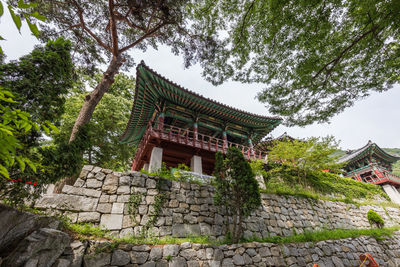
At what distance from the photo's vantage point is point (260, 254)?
4.49m

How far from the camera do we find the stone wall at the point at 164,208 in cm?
404

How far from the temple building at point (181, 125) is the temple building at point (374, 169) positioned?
13573 mm

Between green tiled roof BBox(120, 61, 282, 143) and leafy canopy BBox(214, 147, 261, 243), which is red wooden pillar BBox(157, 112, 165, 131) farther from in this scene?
leafy canopy BBox(214, 147, 261, 243)

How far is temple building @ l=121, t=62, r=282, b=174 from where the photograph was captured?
8938mm

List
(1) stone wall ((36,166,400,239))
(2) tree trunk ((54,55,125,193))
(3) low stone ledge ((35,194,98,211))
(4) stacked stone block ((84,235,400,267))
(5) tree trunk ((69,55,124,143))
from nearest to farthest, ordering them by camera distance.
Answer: (4) stacked stone block ((84,235,400,267)) → (3) low stone ledge ((35,194,98,211)) → (1) stone wall ((36,166,400,239)) → (2) tree trunk ((54,55,125,193)) → (5) tree trunk ((69,55,124,143))

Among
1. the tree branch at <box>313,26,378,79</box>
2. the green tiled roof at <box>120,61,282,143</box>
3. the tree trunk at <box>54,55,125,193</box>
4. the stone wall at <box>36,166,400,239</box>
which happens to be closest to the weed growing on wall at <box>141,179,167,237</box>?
the stone wall at <box>36,166,400,239</box>

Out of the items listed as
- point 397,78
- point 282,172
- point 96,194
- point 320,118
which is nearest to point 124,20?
point 96,194

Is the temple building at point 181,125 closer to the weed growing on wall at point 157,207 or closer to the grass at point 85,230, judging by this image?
the weed growing on wall at point 157,207

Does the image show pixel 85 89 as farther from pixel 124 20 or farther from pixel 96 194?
pixel 96 194

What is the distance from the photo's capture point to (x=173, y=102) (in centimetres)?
1059

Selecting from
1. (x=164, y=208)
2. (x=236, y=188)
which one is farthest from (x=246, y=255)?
(x=164, y=208)

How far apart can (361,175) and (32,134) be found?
27802 mm

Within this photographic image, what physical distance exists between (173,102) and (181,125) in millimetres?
2108

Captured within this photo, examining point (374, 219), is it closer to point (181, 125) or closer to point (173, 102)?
point (181, 125)
